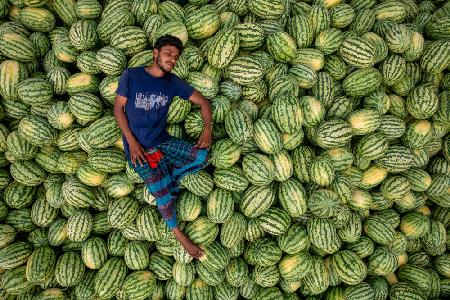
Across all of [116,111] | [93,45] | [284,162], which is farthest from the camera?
[93,45]

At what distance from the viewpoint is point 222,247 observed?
394cm

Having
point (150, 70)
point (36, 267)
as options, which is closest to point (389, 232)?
point (150, 70)

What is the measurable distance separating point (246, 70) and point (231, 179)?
3.75 ft

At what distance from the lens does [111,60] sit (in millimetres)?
3936

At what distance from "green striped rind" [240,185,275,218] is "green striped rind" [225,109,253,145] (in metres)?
0.52

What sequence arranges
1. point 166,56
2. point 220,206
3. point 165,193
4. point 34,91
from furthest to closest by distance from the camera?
point 34,91 < point 220,206 < point 165,193 < point 166,56

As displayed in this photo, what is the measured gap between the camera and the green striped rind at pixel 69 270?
3877 mm

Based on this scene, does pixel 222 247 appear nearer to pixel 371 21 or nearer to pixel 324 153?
pixel 324 153

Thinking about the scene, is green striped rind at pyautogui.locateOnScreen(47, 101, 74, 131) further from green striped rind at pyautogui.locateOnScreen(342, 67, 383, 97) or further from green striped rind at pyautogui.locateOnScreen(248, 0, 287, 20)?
green striped rind at pyautogui.locateOnScreen(342, 67, 383, 97)

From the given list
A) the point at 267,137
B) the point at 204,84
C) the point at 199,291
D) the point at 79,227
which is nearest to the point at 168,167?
the point at 204,84

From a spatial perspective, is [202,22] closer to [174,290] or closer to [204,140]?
[204,140]

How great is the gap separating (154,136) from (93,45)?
1.44 meters

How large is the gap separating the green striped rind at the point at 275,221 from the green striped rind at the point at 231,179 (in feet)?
1.20

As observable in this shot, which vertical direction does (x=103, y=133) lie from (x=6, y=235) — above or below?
above
